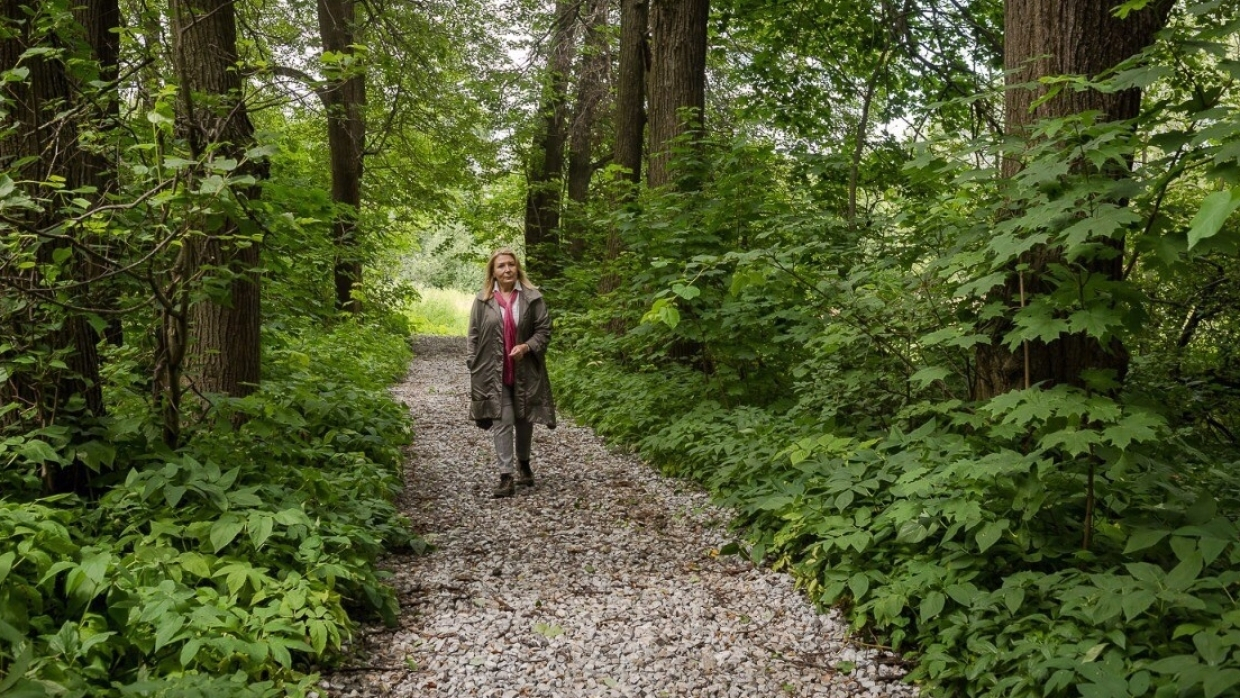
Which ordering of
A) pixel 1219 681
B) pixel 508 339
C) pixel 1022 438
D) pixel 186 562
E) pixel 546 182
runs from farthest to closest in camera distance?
1. pixel 546 182
2. pixel 508 339
3. pixel 1022 438
4. pixel 186 562
5. pixel 1219 681

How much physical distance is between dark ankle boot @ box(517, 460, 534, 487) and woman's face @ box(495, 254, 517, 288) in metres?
1.51

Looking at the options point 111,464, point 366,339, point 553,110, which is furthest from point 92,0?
point 553,110

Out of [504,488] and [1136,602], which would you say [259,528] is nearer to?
[504,488]

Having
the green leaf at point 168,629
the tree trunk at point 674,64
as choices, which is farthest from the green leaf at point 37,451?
the tree trunk at point 674,64

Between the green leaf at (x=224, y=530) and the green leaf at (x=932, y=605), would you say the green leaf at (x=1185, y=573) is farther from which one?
the green leaf at (x=224, y=530)

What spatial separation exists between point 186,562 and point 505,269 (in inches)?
147

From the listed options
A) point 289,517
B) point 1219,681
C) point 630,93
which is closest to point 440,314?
point 630,93

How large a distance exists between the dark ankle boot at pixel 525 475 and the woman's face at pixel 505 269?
1513 millimetres

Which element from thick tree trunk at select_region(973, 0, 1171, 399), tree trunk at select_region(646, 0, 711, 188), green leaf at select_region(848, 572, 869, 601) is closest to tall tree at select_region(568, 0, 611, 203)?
tree trunk at select_region(646, 0, 711, 188)

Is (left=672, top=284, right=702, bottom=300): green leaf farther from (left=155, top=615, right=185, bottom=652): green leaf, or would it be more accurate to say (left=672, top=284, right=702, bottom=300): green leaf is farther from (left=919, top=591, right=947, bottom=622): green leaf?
(left=155, top=615, right=185, bottom=652): green leaf

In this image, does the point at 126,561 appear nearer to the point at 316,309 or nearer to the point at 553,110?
the point at 316,309

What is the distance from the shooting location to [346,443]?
6039 millimetres

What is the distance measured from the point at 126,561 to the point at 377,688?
1135 millimetres

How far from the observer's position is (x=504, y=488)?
246 inches
